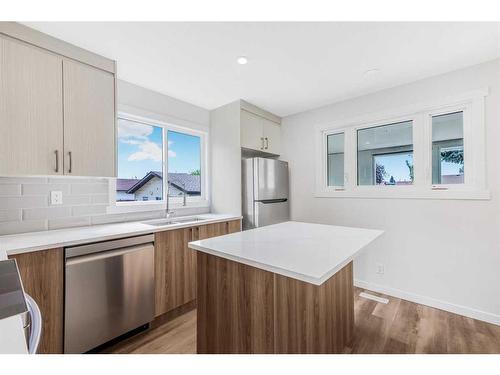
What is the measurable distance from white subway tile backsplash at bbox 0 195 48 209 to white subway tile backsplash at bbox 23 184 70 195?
39mm

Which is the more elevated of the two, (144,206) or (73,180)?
(73,180)

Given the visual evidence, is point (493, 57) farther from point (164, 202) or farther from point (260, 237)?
point (164, 202)

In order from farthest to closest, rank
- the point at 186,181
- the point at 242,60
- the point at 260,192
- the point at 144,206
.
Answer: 1. the point at 186,181
2. the point at 260,192
3. the point at 144,206
4. the point at 242,60

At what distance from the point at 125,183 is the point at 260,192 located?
1512 millimetres

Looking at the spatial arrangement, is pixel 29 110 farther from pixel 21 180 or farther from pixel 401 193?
pixel 401 193

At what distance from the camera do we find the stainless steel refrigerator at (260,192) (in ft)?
9.37

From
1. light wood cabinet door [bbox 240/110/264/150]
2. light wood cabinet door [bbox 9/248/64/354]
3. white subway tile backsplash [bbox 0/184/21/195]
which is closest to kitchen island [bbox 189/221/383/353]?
light wood cabinet door [bbox 9/248/64/354]

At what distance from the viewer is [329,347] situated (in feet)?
4.55

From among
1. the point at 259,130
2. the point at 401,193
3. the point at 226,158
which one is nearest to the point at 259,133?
the point at 259,130

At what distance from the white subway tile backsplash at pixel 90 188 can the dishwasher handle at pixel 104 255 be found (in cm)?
73

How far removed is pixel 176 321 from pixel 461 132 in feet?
10.6

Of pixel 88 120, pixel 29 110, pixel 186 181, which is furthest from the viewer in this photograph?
pixel 186 181

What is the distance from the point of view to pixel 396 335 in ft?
6.15
